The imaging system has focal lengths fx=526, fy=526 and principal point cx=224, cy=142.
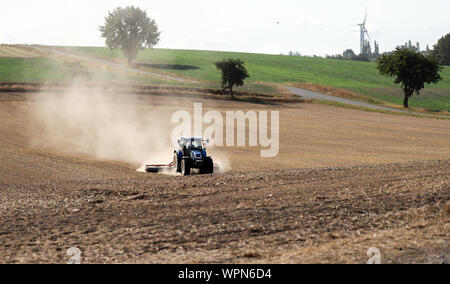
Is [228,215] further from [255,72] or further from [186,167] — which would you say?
[255,72]

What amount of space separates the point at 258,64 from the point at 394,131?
92144 millimetres

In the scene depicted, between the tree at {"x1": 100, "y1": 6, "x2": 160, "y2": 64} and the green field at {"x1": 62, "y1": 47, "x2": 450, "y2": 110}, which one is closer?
the green field at {"x1": 62, "y1": 47, "x2": 450, "y2": 110}

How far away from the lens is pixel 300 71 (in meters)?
140

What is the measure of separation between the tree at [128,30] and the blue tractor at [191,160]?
9165 centimetres

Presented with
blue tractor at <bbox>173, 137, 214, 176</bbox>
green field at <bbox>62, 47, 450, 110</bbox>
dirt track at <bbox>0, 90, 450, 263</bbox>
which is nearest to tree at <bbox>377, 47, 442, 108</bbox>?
green field at <bbox>62, 47, 450, 110</bbox>

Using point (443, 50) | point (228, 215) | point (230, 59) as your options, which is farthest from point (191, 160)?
point (443, 50)

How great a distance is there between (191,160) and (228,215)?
11708 millimetres

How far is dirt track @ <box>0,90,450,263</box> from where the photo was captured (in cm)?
1238

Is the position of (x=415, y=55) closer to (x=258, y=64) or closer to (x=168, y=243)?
(x=258, y=64)

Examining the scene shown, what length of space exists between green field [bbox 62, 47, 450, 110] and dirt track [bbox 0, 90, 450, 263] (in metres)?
83.9

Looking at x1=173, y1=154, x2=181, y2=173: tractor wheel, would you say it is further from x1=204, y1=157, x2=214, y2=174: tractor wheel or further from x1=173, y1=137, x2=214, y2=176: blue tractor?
x1=204, y1=157, x2=214, y2=174: tractor wheel

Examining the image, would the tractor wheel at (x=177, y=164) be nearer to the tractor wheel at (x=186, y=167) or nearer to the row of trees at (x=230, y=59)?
the tractor wheel at (x=186, y=167)

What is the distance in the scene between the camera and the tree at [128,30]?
384ft

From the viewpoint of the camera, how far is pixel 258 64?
14775cm
